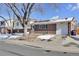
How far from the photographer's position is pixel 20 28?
23.5 feet

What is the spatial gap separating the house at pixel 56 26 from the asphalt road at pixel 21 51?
40cm

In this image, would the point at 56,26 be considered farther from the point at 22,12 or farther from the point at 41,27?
the point at 22,12

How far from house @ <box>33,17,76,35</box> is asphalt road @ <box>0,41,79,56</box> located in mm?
404

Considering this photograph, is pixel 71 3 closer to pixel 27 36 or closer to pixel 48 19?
pixel 48 19

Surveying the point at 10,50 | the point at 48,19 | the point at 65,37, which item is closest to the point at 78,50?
the point at 65,37

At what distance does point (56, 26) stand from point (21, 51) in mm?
836

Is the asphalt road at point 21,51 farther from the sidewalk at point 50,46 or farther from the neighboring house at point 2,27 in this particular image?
the neighboring house at point 2,27

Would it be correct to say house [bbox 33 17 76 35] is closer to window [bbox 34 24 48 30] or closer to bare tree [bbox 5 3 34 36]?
window [bbox 34 24 48 30]

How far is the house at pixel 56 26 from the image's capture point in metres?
7.04

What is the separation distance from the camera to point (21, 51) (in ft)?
22.9

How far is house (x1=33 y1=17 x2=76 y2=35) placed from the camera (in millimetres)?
7035

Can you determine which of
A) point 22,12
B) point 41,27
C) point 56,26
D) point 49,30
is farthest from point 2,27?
point 56,26

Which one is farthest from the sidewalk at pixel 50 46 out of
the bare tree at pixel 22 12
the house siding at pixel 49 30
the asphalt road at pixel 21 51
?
the bare tree at pixel 22 12

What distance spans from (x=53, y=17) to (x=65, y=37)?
0.45 meters
